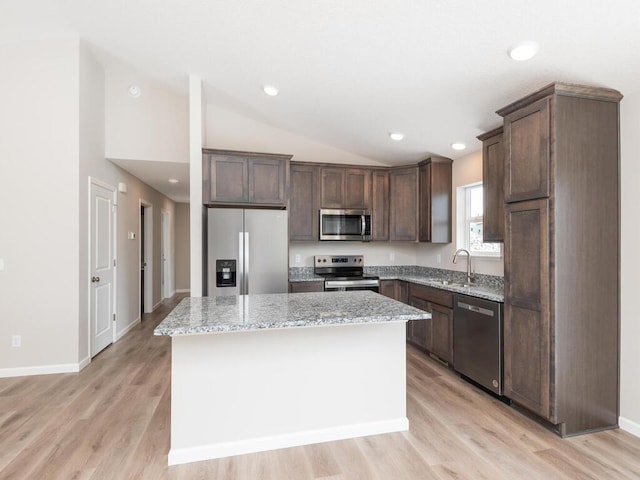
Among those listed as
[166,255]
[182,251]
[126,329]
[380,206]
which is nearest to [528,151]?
[380,206]

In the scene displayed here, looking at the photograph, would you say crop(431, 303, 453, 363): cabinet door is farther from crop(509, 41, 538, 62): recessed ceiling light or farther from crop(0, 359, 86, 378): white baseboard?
crop(0, 359, 86, 378): white baseboard

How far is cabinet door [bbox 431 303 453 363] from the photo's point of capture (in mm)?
3338

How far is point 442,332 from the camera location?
3.47 m

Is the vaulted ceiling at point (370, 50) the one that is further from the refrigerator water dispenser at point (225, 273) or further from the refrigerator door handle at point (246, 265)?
the refrigerator water dispenser at point (225, 273)

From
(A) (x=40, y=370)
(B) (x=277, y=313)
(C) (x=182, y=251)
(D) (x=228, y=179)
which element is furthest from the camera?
(C) (x=182, y=251)

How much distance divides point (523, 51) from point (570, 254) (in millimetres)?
1330

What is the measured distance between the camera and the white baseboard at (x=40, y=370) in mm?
3268

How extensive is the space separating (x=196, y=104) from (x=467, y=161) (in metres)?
3.10

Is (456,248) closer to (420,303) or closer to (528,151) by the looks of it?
(420,303)

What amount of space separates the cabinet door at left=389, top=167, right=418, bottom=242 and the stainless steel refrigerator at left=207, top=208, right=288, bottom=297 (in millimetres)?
1544

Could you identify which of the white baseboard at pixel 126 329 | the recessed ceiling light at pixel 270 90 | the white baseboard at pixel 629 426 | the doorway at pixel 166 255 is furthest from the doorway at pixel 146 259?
the white baseboard at pixel 629 426

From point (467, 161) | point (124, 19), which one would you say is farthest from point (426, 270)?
point (124, 19)

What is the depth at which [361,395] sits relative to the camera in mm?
2260

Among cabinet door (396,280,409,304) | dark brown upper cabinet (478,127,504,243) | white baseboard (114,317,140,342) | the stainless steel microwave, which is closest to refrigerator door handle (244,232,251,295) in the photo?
the stainless steel microwave
